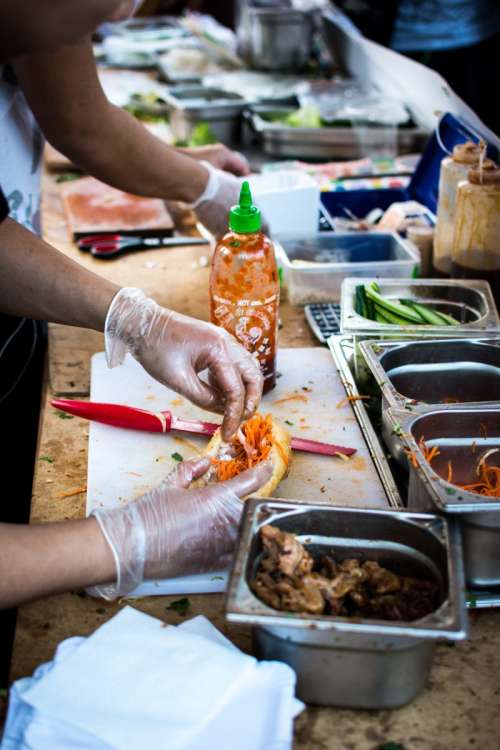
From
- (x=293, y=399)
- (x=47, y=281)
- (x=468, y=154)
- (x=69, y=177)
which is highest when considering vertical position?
(x=468, y=154)

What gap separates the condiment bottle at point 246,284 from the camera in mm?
2107

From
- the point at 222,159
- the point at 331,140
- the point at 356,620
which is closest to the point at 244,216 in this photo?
the point at 356,620

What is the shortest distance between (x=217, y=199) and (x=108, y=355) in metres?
1.18

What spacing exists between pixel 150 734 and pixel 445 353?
1.33 meters

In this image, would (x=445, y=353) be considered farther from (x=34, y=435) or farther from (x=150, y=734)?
(x=34, y=435)

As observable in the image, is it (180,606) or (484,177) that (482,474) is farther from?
(484,177)

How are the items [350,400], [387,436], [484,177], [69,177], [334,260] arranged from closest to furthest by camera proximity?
[387,436] < [350,400] < [484,177] < [334,260] < [69,177]

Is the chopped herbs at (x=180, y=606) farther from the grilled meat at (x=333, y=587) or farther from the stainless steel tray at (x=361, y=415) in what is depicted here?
the stainless steel tray at (x=361, y=415)

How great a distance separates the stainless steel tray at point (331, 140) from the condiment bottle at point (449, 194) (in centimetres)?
139

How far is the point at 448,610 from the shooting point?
1256 millimetres

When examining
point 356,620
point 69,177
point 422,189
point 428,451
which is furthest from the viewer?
point 69,177

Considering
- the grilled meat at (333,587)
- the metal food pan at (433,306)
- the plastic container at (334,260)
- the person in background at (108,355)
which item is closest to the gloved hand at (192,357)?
the person in background at (108,355)

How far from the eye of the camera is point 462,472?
1.82m

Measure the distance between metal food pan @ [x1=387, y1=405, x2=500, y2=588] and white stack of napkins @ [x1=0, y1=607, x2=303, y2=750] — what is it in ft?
1.44
